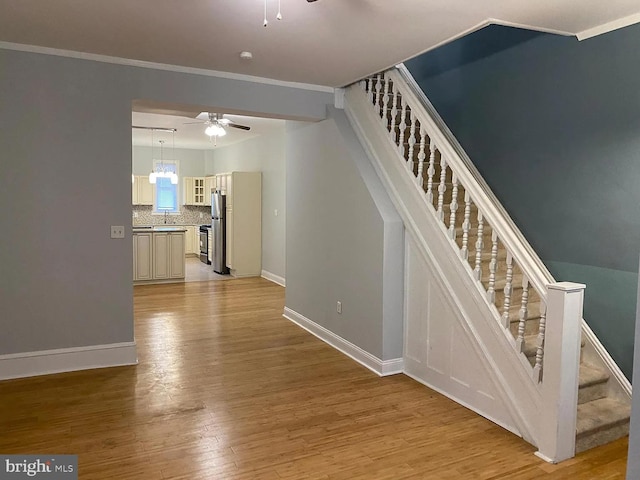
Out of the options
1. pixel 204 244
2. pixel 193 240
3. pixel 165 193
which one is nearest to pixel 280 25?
pixel 204 244

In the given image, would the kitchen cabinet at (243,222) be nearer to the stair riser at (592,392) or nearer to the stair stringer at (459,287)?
the stair stringer at (459,287)

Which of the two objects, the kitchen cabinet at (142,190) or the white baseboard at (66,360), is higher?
the kitchen cabinet at (142,190)

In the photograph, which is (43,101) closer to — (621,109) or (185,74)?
(185,74)

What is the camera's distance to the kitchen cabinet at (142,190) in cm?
1029

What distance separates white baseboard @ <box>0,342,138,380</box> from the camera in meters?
3.64

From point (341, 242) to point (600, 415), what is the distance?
Result: 95.2 inches

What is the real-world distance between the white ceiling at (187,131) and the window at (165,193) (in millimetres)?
482

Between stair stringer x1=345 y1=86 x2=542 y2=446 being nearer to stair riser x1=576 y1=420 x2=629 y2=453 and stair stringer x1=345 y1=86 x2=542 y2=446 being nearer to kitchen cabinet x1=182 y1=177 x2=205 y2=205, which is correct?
stair riser x1=576 y1=420 x2=629 y2=453

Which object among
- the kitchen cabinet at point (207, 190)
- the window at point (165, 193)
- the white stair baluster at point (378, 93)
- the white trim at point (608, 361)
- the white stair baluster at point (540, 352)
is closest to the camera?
the white stair baluster at point (540, 352)

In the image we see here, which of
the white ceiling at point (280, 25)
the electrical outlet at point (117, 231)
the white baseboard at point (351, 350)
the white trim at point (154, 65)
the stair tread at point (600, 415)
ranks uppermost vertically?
the white ceiling at point (280, 25)

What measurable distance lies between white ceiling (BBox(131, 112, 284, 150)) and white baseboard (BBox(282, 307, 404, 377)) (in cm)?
267

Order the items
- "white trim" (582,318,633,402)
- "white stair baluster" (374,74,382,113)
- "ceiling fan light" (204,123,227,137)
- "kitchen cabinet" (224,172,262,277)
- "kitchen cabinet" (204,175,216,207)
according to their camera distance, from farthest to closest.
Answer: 1. "kitchen cabinet" (204,175,216,207)
2. "kitchen cabinet" (224,172,262,277)
3. "ceiling fan light" (204,123,227,137)
4. "white stair baluster" (374,74,382,113)
5. "white trim" (582,318,633,402)

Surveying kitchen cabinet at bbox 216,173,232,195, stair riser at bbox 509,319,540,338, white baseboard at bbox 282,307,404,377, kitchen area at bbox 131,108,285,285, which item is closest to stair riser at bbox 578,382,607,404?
stair riser at bbox 509,319,540,338

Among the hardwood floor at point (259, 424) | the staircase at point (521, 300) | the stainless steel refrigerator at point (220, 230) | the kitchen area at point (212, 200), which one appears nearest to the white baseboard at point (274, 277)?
the kitchen area at point (212, 200)
